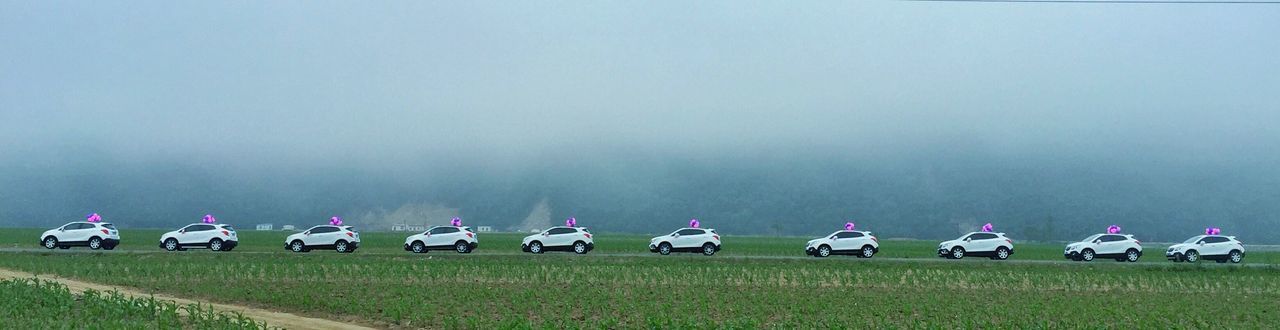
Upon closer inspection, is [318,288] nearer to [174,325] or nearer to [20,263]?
[174,325]

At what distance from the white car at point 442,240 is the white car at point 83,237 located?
15957 mm

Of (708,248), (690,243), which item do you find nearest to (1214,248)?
(708,248)

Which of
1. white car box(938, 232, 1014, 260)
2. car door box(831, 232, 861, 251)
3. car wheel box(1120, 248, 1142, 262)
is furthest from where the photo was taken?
white car box(938, 232, 1014, 260)

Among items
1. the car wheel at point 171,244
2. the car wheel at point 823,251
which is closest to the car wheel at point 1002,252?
the car wheel at point 823,251

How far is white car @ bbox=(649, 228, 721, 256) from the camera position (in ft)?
168

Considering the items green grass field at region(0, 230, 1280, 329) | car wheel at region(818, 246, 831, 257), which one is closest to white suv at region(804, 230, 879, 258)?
car wheel at region(818, 246, 831, 257)

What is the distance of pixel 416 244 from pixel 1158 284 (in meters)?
33.3

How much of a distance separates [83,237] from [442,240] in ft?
62.3

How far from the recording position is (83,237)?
51.8 meters

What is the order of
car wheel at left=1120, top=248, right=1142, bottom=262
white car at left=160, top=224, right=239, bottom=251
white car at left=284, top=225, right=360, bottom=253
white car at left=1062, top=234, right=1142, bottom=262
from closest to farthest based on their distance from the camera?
white car at left=284, top=225, right=360, bottom=253
white car at left=160, top=224, right=239, bottom=251
car wheel at left=1120, top=248, right=1142, bottom=262
white car at left=1062, top=234, right=1142, bottom=262

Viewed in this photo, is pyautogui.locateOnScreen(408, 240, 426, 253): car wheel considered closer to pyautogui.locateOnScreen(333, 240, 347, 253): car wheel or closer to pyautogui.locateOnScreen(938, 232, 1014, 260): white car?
pyautogui.locateOnScreen(333, 240, 347, 253): car wheel

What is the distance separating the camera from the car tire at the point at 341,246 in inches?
1986

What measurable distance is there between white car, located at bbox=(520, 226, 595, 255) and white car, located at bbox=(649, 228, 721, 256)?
12.0 ft

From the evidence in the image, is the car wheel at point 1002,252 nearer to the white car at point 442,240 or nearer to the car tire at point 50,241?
the white car at point 442,240
